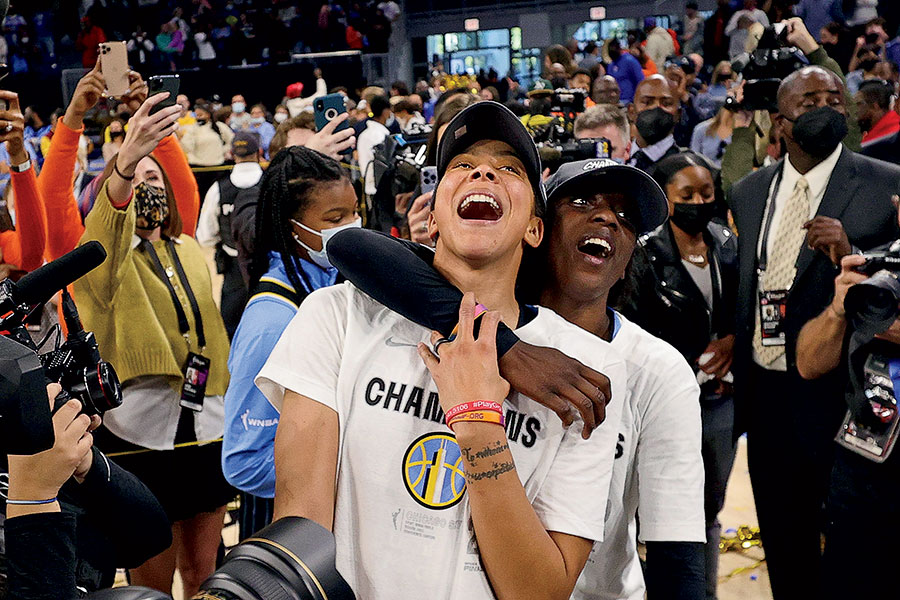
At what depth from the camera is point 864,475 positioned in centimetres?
237

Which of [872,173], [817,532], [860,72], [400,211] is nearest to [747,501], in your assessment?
[817,532]

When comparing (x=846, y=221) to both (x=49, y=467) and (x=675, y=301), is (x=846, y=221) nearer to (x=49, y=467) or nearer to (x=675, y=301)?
(x=675, y=301)

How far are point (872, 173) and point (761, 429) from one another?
2.95ft

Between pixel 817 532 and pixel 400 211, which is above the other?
pixel 400 211

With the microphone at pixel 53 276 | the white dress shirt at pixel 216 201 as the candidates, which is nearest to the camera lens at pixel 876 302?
the microphone at pixel 53 276

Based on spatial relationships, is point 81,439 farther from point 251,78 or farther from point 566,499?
point 251,78

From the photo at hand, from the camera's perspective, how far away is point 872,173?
2895mm

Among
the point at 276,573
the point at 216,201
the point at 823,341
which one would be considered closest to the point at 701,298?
the point at 823,341

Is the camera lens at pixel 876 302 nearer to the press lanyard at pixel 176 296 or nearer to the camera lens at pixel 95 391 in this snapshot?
the camera lens at pixel 95 391

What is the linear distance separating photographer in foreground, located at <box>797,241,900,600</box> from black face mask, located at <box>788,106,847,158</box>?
70 centimetres

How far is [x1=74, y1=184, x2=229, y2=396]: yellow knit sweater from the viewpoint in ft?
8.29

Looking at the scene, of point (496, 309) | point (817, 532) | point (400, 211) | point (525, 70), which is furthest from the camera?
point (525, 70)

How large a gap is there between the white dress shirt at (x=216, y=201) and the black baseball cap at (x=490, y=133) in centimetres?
345

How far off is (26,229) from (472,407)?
70.5 inches
